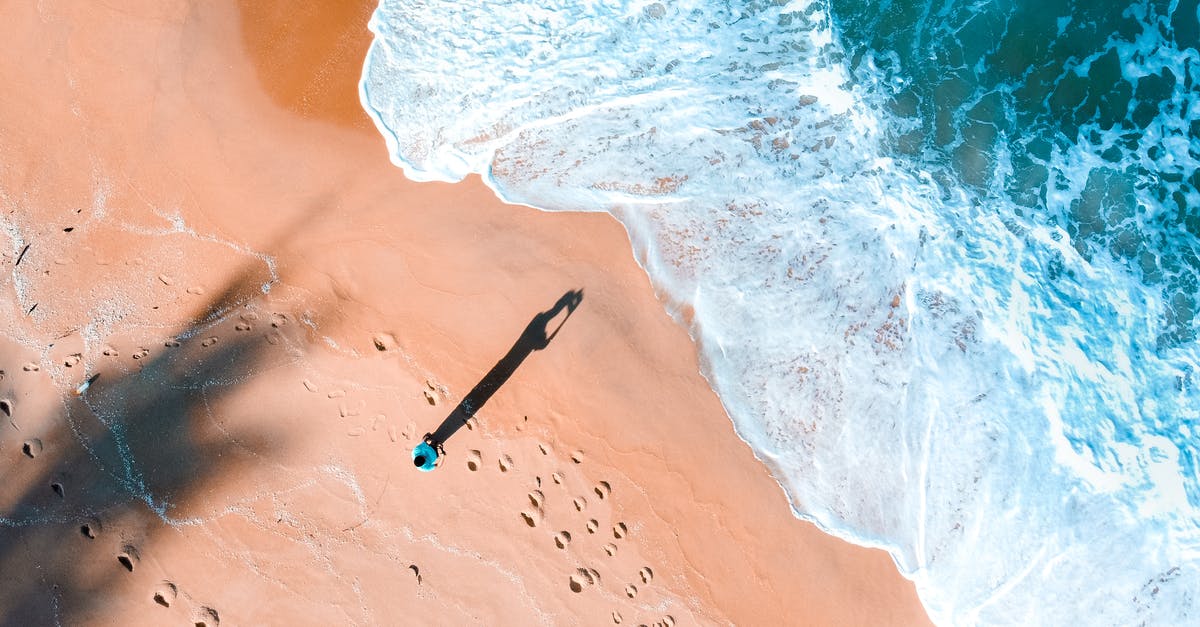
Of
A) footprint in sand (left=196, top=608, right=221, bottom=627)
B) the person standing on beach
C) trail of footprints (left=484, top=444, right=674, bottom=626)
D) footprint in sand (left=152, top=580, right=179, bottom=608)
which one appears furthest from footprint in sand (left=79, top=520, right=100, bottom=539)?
trail of footprints (left=484, top=444, right=674, bottom=626)

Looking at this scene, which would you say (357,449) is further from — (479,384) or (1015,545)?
(1015,545)

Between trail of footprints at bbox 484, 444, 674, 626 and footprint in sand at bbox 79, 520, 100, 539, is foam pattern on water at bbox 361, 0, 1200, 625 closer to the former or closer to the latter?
trail of footprints at bbox 484, 444, 674, 626

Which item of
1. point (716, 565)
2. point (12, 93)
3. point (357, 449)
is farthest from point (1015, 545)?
point (12, 93)

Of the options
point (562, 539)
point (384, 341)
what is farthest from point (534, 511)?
point (384, 341)

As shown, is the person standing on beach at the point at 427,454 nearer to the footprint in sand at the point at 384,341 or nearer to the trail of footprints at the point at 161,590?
the footprint in sand at the point at 384,341

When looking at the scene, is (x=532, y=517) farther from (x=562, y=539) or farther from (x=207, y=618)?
(x=207, y=618)

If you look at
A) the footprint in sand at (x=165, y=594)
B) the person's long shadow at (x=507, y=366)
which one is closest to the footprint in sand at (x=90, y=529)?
the footprint in sand at (x=165, y=594)
